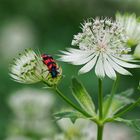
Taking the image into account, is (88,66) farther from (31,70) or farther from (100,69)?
(31,70)

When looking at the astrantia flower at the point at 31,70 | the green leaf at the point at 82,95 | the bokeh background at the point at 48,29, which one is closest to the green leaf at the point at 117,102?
the green leaf at the point at 82,95

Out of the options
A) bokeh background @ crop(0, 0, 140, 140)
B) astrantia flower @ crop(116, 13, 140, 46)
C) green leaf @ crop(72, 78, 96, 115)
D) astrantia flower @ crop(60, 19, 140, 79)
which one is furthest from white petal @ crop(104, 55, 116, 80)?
bokeh background @ crop(0, 0, 140, 140)

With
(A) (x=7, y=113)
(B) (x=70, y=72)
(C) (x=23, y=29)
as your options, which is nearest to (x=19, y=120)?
(A) (x=7, y=113)

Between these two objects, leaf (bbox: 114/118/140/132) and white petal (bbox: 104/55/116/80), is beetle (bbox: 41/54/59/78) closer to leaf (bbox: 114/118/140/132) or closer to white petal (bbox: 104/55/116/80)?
white petal (bbox: 104/55/116/80)

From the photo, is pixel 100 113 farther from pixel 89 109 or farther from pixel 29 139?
pixel 29 139

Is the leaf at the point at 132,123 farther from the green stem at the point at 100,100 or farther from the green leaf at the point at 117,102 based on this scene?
the green leaf at the point at 117,102

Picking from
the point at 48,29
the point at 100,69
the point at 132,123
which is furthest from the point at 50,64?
the point at 48,29
